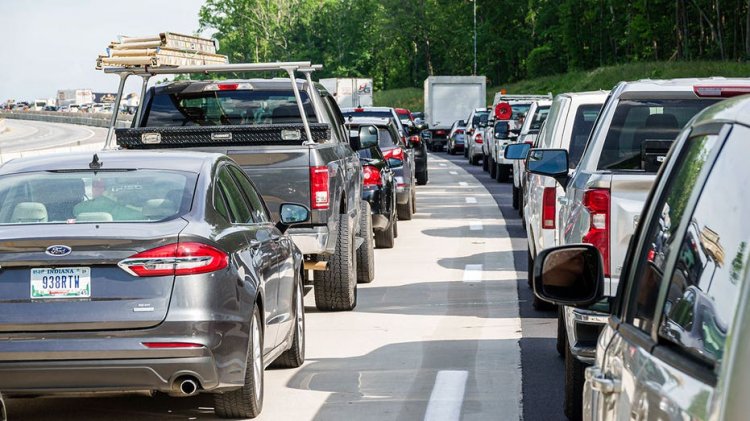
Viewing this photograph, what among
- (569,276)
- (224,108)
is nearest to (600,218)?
(569,276)

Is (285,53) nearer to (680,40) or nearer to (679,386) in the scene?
(680,40)

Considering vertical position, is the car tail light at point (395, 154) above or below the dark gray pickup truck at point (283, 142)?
below

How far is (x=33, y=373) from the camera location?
6.87 meters

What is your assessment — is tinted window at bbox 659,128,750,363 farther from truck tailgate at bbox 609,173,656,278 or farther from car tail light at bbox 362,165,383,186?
car tail light at bbox 362,165,383,186

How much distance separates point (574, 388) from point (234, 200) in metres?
2.21

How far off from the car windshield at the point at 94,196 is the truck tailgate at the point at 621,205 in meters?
2.19

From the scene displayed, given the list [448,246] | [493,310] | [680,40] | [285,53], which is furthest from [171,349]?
[285,53]

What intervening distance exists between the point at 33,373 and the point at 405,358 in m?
Answer: 3.60

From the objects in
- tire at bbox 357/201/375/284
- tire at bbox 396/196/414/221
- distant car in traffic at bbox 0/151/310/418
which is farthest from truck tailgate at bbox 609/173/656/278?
tire at bbox 396/196/414/221

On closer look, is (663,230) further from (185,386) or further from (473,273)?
(473,273)

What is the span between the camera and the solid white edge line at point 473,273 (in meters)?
14.9

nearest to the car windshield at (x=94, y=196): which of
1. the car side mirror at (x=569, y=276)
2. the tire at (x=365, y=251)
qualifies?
the car side mirror at (x=569, y=276)

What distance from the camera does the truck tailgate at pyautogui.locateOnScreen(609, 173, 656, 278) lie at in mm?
7598

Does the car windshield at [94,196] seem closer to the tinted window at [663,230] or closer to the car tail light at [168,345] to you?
the car tail light at [168,345]
